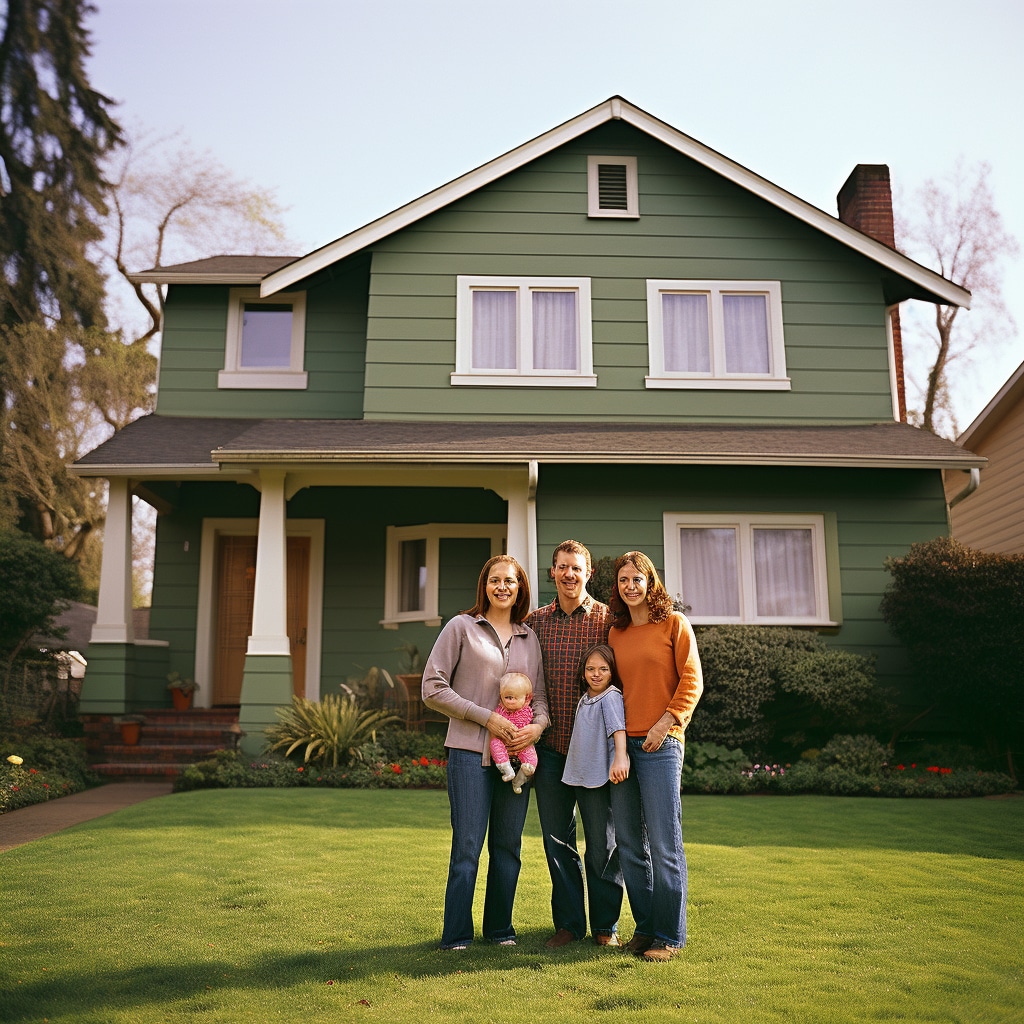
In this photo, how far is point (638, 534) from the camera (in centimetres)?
1146

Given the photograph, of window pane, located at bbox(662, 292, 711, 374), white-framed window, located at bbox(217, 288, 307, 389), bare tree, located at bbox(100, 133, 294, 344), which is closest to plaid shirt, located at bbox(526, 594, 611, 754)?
window pane, located at bbox(662, 292, 711, 374)

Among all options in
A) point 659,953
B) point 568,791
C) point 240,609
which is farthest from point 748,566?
point 659,953

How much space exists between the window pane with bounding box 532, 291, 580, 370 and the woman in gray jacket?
8.00 metres

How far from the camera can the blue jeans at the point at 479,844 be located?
4.41 meters

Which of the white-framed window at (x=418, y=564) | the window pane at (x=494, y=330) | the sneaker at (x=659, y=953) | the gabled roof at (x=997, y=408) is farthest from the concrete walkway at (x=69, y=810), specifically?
the gabled roof at (x=997, y=408)

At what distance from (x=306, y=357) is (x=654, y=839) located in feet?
33.7

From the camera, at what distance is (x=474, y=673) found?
15.0 feet

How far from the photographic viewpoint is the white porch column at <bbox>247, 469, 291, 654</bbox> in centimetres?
1077

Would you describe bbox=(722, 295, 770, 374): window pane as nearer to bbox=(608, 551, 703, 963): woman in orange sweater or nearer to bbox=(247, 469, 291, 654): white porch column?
bbox=(247, 469, 291, 654): white porch column

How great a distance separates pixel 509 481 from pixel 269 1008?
309 inches

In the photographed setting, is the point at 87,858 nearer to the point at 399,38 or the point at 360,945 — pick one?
the point at 360,945

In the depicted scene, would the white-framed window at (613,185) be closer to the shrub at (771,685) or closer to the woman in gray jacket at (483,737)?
the shrub at (771,685)

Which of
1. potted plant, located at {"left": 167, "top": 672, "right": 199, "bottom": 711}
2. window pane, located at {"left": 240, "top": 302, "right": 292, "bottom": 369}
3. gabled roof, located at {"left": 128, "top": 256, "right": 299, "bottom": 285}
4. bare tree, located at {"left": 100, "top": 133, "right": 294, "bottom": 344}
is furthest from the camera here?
bare tree, located at {"left": 100, "top": 133, "right": 294, "bottom": 344}

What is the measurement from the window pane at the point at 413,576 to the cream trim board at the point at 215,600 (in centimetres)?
104
